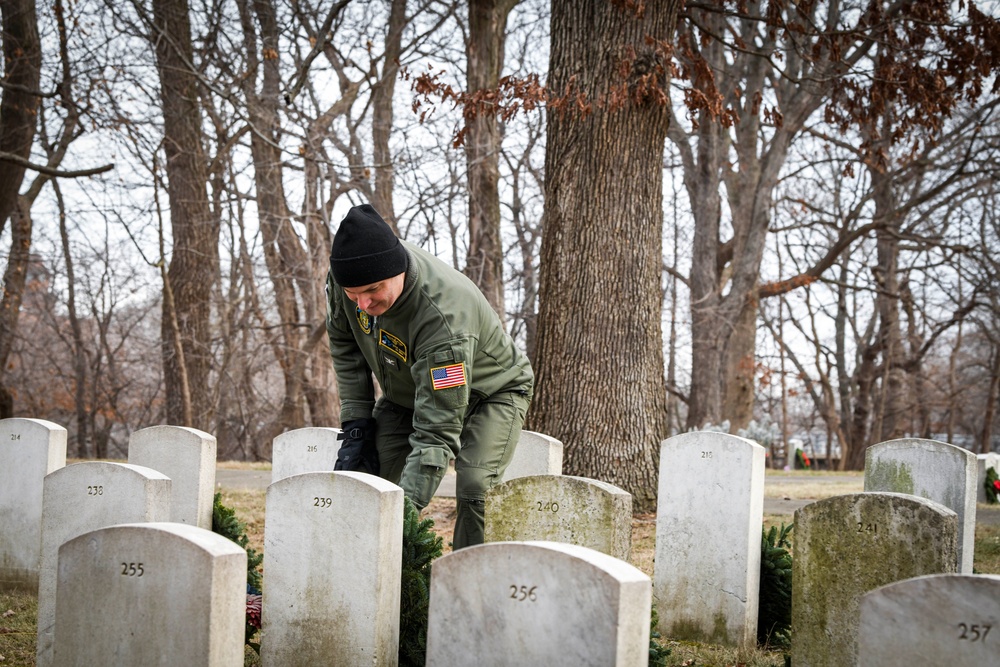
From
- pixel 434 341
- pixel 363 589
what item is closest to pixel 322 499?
pixel 363 589

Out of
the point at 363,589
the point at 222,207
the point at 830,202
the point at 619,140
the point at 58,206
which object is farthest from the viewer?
the point at 830,202

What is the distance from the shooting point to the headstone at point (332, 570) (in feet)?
12.5

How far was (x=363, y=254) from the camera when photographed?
13.4ft

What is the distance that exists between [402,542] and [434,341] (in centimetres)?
86

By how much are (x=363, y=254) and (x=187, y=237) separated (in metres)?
11.3

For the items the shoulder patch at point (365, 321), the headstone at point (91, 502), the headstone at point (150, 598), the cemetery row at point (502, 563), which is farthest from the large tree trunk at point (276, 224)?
the headstone at point (150, 598)

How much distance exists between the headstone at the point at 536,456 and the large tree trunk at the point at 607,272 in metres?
2.39

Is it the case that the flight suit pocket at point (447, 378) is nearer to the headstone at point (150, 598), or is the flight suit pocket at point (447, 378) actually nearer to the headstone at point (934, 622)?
the headstone at point (150, 598)

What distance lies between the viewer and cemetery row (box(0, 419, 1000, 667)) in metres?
2.77

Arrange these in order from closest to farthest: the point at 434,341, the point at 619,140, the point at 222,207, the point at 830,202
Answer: the point at 434,341
the point at 619,140
the point at 222,207
the point at 830,202

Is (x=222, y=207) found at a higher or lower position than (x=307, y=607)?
higher

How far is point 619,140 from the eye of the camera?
26.8 feet

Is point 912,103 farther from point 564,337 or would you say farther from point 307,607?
point 307,607

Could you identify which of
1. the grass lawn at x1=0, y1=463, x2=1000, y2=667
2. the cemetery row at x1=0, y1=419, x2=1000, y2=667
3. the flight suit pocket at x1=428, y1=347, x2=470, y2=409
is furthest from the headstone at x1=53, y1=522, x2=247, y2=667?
the flight suit pocket at x1=428, y1=347, x2=470, y2=409
